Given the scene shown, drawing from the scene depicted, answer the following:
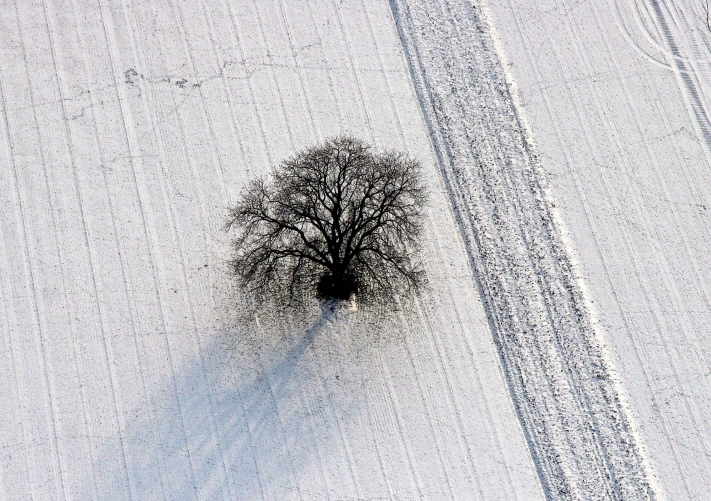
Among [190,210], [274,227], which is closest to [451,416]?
[274,227]

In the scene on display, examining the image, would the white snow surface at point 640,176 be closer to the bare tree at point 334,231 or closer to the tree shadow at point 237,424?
the bare tree at point 334,231

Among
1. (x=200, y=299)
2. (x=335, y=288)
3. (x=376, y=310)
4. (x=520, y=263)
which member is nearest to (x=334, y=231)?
(x=335, y=288)

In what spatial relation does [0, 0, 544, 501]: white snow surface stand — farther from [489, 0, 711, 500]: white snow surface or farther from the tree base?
[489, 0, 711, 500]: white snow surface

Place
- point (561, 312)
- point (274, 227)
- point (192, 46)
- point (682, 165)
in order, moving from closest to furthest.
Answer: point (274, 227)
point (561, 312)
point (682, 165)
point (192, 46)

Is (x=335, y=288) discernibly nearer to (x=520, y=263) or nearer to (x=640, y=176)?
(x=520, y=263)

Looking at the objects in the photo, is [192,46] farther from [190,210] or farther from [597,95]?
[597,95]
